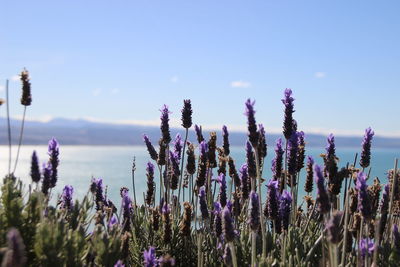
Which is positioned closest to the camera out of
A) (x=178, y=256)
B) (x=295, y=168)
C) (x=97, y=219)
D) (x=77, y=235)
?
(x=77, y=235)

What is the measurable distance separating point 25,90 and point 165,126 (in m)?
1.34

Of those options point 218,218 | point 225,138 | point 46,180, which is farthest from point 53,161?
point 225,138

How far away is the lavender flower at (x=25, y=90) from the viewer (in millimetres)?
2850

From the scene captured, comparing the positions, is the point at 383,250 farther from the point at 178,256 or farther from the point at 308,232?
the point at 178,256

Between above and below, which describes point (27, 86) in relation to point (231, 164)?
above

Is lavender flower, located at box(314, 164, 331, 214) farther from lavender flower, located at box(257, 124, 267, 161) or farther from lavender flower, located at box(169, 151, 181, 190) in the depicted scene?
lavender flower, located at box(169, 151, 181, 190)

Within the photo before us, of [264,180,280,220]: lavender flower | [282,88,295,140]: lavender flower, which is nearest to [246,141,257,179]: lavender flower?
[264,180,280,220]: lavender flower

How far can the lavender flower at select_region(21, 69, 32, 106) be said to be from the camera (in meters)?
2.85

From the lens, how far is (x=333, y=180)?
9.09 ft

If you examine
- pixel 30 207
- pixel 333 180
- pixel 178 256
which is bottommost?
pixel 178 256

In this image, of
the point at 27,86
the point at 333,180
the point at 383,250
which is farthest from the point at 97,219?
the point at 383,250

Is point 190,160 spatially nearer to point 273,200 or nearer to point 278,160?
point 278,160

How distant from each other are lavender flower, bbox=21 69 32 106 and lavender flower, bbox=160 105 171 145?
51.3 inches

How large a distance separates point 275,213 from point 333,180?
379mm
